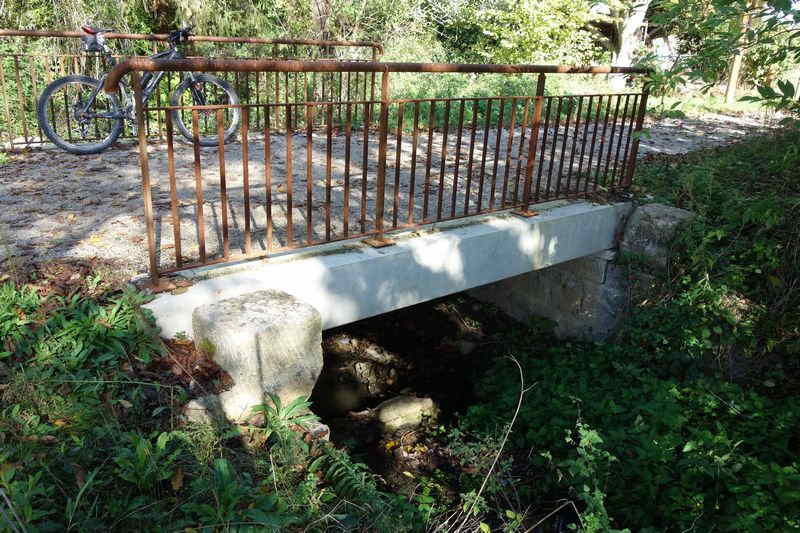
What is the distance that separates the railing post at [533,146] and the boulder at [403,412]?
73.0 inches

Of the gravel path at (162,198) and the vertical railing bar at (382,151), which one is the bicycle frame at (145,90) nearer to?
the gravel path at (162,198)

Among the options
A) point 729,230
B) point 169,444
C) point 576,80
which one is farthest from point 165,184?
point 576,80

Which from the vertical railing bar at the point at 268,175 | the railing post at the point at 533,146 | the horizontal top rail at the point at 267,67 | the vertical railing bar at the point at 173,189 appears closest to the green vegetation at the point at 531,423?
the vertical railing bar at the point at 173,189

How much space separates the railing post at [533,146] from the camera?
15.5ft

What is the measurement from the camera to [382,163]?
4.02 m

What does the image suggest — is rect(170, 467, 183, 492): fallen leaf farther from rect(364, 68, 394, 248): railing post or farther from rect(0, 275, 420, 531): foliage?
rect(364, 68, 394, 248): railing post

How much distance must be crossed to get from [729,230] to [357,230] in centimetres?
330

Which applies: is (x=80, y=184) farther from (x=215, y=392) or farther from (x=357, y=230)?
(x=215, y=392)

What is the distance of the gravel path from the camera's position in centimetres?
404

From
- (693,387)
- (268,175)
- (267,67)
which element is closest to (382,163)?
(268,175)

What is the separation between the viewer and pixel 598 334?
6.17m

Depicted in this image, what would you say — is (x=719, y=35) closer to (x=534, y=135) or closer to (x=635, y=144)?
(x=534, y=135)

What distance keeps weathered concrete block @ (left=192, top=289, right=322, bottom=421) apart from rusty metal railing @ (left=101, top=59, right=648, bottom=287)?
0.49m

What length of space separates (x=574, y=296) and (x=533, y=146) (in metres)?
2.13
